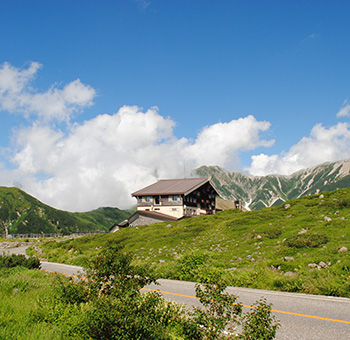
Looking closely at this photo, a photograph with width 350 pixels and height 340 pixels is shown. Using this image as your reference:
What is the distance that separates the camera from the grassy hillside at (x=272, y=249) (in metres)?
15.4

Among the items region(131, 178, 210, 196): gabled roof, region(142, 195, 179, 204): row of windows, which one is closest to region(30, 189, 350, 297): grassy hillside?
region(142, 195, 179, 204): row of windows

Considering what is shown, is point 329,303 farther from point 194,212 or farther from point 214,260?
point 194,212

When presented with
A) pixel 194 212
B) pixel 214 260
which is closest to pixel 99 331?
pixel 214 260

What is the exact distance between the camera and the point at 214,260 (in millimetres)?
21391

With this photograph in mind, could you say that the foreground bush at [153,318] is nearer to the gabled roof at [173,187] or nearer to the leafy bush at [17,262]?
the leafy bush at [17,262]

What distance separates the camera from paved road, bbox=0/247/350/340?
8.42 metres

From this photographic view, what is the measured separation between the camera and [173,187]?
73.8 metres

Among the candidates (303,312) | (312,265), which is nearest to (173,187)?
(312,265)

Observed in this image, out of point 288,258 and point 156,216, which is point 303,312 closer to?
point 288,258

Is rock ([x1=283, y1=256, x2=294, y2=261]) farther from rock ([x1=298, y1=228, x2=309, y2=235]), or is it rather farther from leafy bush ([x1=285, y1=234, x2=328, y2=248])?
rock ([x1=298, y1=228, x2=309, y2=235])

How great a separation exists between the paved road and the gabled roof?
54.7 m

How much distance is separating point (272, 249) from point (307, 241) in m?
2.52

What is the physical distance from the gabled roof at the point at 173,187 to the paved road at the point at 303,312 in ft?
179

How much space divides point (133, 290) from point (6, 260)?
634 inches
